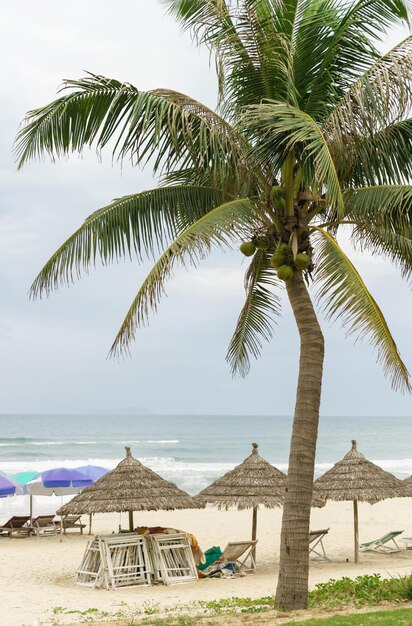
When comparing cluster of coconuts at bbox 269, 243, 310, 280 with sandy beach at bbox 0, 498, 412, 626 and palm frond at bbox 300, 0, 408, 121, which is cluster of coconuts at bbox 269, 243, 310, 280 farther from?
sandy beach at bbox 0, 498, 412, 626

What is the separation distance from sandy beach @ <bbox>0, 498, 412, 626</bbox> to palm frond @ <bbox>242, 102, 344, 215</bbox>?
483 centimetres

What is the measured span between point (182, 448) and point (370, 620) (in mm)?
67570

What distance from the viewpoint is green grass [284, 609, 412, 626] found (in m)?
7.43

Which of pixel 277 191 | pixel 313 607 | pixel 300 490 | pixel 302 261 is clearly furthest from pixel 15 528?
pixel 277 191

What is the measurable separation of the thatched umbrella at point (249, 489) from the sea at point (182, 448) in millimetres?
15002

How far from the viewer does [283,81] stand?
859cm

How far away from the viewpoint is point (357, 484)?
15.4 metres

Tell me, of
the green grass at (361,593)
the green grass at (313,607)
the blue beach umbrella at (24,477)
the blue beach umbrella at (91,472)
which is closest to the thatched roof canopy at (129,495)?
the green grass at (313,607)

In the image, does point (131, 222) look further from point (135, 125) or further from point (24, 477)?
point (24, 477)

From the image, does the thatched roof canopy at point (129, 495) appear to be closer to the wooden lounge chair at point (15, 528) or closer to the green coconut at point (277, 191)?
the green coconut at point (277, 191)

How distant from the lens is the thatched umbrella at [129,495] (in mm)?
13281

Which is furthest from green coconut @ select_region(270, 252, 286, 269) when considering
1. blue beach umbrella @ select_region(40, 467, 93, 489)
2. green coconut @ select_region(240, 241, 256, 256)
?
blue beach umbrella @ select_region(40, 467, 93, 489)

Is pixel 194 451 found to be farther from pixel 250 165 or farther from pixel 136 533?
pixel 250 165

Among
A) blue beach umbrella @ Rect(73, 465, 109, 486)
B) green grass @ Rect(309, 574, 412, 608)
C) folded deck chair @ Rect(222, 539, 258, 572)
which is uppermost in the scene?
blue beach umbrella @ Rect(73, 465, 109, 486)
